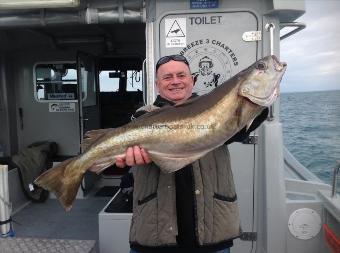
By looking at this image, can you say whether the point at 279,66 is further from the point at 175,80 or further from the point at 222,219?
the point at 222,219

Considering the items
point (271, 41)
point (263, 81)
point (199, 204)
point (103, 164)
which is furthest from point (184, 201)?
point (271, 41)

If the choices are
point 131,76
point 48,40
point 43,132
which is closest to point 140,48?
point 131,76

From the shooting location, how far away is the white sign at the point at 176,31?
4.09 meters

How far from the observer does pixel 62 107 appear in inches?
323

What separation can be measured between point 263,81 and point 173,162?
0.69 metres

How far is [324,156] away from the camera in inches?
601

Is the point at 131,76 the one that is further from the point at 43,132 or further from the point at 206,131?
the point at 206,131

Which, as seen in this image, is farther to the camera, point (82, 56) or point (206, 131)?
point (82, 56)

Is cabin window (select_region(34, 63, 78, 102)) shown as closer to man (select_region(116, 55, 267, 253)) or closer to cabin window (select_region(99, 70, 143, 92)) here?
cabin window (select_region(99, 70, 143, 92))

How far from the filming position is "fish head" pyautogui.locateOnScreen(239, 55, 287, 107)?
1.95 metres

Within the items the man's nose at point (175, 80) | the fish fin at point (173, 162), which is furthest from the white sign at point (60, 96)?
the fish fin at point (173, 162)

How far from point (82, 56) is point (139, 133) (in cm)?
545

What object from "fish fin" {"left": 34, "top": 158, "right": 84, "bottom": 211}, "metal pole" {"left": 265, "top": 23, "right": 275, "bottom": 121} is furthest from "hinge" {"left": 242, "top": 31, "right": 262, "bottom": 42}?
"fish fin" {"left": 34, "top": 158, "right": 84, "bottom": 211}

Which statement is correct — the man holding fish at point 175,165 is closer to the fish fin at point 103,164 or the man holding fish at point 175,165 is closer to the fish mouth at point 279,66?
the fish fin at point 103,164
